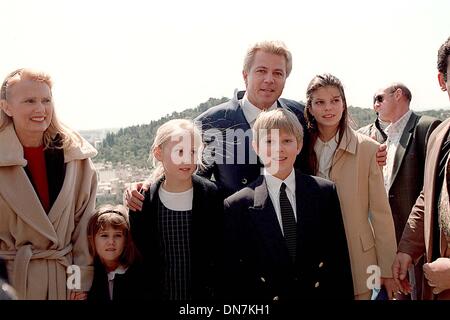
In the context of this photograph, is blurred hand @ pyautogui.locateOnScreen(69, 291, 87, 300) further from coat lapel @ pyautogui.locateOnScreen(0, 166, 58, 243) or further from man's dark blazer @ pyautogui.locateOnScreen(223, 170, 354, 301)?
man's dark blazer @ pyautogui.locateOnScreen(223, 170, 354, 301)

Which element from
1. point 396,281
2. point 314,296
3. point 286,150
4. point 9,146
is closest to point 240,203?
point 286,150

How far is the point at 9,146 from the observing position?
3.00 m

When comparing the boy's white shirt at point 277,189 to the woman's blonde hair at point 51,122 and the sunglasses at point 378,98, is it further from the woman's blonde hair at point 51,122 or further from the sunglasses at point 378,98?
the sunglasses at point 378,98

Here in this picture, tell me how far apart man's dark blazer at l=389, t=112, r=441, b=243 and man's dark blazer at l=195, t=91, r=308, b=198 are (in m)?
1.12

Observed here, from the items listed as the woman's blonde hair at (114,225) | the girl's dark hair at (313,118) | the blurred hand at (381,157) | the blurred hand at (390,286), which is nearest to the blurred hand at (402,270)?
the blurred hand at (390,286)

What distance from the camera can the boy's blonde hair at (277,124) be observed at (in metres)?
2.94

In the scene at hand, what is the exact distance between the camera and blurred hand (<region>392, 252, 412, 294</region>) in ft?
9.61

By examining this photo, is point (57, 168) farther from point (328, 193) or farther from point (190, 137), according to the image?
point (328, 193)

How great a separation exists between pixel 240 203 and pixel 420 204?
0.91 metres

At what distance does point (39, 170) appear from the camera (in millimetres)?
3092

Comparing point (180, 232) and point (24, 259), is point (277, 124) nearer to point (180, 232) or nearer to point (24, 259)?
point (180, 232)

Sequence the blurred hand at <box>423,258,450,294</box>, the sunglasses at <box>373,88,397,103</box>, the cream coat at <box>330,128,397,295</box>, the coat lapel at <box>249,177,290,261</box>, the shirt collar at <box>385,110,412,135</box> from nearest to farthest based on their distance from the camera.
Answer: the blurred hand at <box>423,258,450,294</box> < the coat lapel at <box>249,177,290,261</box> < the cream coat at <box>330,128,397,295</box> < the shirt collar at <box>385,110,412,135</box> < the sunglasses at <box>373,88,397,103</box>

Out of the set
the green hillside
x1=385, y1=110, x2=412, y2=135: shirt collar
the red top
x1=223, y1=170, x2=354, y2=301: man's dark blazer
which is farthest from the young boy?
x1=385, y1=110, x2=412, y2=135: shirt collar

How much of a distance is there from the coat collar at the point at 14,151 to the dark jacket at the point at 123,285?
1.94 ft
